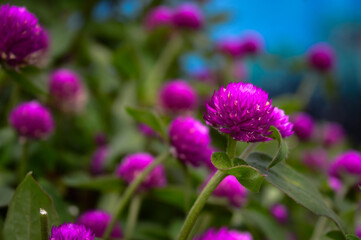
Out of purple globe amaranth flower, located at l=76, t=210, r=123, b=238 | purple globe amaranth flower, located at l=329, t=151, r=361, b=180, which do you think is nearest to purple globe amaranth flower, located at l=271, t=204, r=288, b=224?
purple globe amaranth flower, located at l=329, t=151, r=361, b=180

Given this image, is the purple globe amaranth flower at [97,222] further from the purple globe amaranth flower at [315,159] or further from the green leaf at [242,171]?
the purple globe amaranth flower at [315,159]

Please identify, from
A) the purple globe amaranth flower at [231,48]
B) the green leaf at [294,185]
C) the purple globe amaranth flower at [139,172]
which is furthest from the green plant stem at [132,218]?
the purple globe amaranth flower at [231,48]

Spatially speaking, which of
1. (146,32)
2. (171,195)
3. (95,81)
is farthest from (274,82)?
(171,195)

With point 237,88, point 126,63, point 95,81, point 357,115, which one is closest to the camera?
point 237,88

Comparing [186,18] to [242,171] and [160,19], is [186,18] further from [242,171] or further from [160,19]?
[242,171]

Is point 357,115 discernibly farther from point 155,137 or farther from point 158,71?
point 155,137

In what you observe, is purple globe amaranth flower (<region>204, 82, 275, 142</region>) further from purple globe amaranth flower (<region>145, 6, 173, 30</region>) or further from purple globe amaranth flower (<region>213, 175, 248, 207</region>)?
A: purple globe amaranth flower (<region>145, 6, 173, 30</region>)
